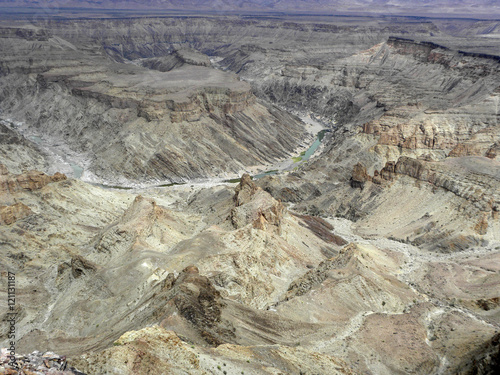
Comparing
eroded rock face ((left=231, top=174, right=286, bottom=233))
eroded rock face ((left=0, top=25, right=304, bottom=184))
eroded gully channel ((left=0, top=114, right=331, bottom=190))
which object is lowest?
eroded gully channel ((left=0, top=114, right=331, bottom=190))

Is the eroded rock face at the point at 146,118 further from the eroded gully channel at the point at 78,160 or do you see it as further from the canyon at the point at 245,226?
the eroded gully channel at the point at 78,160

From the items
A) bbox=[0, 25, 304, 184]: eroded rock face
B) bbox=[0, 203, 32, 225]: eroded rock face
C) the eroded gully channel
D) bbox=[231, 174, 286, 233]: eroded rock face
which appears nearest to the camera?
bbox=[231, 174, 286, 233]: eroded rock face

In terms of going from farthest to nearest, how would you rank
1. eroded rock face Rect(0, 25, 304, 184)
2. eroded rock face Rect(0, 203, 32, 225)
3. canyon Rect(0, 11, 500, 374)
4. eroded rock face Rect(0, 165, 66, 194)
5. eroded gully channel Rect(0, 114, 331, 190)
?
eroded rock face Rect(0, 25, 304, 184), eroded gully channel Rect(0, 114, 331, 190), eroded rock face Rect(0, 165, 66, 194), eroded rock face Rect(0, 203, 32, 225), canyon Rect(0, 11, 500, 374)

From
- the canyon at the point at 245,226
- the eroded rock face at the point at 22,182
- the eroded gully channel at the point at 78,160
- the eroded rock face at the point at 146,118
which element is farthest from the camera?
the eroded rock face at the point at 146,118

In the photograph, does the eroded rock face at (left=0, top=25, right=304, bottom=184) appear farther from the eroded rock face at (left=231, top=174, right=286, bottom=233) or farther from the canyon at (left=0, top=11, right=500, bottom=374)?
the eroded rock face at (left=231, top=174, right=286, bottom=233)

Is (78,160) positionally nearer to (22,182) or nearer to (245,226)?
(22,182)

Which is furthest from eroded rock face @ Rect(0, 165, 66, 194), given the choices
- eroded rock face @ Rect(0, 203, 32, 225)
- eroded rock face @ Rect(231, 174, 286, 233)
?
eroded rock face @ Rect(231, 174, 286, 233)

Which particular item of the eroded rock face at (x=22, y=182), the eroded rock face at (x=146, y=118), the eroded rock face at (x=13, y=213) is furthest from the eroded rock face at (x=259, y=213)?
the eroded rock face at (x=146, y=118)

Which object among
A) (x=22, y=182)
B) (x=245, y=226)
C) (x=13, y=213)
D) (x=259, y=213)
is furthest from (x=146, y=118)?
(x=245, y=226)

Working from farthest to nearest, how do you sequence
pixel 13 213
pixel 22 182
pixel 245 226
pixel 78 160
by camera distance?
pixel 78 160 → pixel 22 182 → pixel 13 213 → pixel 245 226
